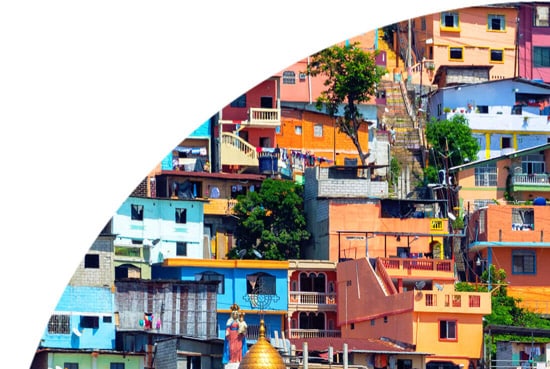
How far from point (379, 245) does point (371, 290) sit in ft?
5.68

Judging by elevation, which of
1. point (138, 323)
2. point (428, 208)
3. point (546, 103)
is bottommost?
point (138, 323)

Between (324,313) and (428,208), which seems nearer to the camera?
(324,313)

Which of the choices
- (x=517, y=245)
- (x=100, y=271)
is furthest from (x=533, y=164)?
(x=100, y=271)

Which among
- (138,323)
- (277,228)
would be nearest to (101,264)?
(138,323)

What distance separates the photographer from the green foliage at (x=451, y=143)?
25.0 meters

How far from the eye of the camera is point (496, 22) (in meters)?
29.9

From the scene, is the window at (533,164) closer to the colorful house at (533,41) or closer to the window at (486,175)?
the window at (486,175)

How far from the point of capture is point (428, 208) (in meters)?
23.5

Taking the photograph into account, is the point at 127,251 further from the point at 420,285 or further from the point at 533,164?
the point at 533,164

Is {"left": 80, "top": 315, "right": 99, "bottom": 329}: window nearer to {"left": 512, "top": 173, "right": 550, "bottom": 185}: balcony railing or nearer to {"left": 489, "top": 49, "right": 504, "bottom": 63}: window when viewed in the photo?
{"left": 512, "top": 173, "right": 550, "bottom": 185}: balcony railing

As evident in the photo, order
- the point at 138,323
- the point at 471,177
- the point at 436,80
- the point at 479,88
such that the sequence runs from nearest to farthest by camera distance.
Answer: the point at 138,323
the point at 471,177
the point at 479,88
the point at 436,80

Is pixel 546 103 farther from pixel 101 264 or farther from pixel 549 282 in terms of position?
pixel 101 264

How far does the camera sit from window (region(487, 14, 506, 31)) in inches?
1172

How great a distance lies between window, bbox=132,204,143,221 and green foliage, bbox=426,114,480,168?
15.7ft
